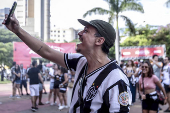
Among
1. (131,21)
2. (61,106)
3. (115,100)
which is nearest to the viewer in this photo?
(115,100)

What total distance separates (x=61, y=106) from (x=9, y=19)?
7851 millimetres

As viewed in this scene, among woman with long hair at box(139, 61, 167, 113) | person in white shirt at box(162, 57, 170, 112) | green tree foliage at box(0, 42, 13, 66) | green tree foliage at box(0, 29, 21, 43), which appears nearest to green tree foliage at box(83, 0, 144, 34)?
person in white shirt at box(162, 57, 170, 112)

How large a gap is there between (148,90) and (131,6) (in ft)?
46.5

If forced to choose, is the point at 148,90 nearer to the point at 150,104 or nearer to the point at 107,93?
the point at 150,104

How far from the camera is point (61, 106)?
9461 mm

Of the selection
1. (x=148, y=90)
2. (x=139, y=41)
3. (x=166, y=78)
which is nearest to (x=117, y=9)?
(x=166, y=78)

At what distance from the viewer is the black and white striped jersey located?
Answer: 1.72 meters

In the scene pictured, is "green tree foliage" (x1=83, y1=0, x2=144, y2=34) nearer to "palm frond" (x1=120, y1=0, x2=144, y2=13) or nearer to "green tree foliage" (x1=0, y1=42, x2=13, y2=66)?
"palm frond" (x1=120, y1=0, x2=144, y2=13)

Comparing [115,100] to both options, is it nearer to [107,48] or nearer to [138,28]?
[107,48]

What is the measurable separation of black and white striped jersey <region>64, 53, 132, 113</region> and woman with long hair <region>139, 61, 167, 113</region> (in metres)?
3.82

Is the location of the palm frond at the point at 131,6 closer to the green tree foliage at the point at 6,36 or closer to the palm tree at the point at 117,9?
the palm tree at the point at 117,9

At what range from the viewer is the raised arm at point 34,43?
207cm

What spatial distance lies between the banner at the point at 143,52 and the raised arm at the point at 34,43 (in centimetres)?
1647

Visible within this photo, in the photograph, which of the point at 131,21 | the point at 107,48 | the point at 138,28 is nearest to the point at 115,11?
the point at 131,21
